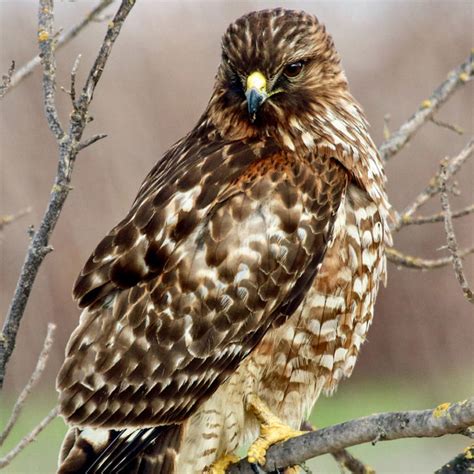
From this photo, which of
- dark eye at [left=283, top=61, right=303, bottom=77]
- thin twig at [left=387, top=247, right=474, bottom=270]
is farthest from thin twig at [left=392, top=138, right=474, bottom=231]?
dark eye at [left=283, top=61, right=303, bottom=77]

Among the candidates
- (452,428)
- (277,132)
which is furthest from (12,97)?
(452,428)

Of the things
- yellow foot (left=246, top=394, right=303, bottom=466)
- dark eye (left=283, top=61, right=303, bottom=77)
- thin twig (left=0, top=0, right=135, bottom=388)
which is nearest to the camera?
thin twig (left=0, top=0, right=135, bottom=388)

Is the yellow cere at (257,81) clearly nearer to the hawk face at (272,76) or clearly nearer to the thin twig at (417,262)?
the hawk face at (272,76)

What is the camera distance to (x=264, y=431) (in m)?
4.11

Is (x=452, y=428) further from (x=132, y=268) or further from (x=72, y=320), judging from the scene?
(x=72, y=320)

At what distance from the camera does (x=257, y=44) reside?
4.18 metres

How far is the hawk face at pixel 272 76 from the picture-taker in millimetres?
4184

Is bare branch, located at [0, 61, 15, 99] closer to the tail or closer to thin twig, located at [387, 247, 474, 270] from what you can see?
the tail

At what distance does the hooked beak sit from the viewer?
161 inches

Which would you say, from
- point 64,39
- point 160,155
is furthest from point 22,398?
point 160,155

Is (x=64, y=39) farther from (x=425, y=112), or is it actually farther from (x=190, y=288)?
(x=425, y=112)

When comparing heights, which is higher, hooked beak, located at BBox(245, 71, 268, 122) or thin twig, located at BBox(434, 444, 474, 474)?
hooked beak, located at BBox(245, 71, 268, 122)

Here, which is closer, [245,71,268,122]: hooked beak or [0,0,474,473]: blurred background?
[245,71,268,122]: hooked beak

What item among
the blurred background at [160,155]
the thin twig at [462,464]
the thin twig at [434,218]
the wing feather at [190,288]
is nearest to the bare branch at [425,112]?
the thin twig at [434,218]
